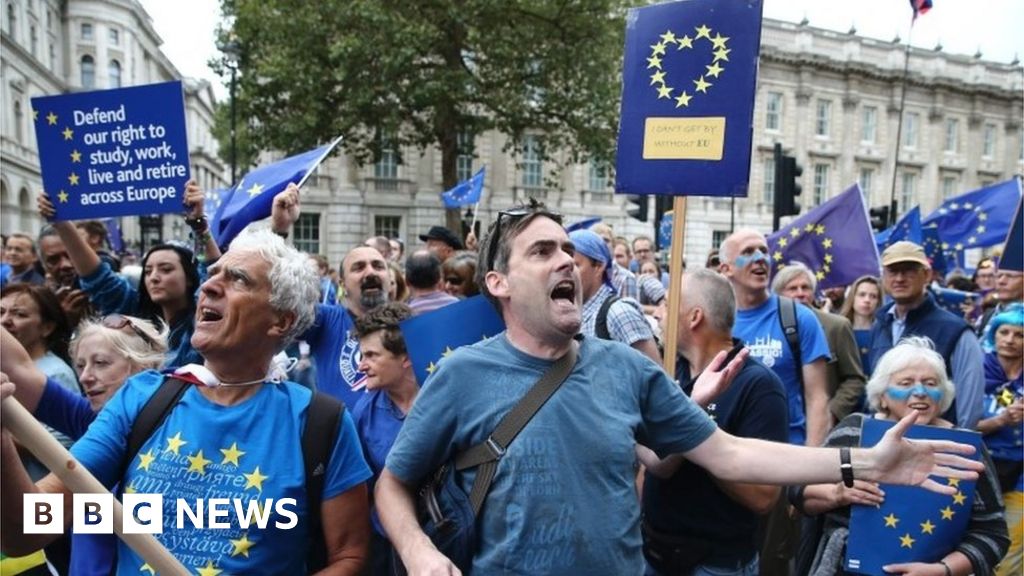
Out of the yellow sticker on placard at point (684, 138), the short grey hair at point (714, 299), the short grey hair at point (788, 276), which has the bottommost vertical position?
the short grey hair at point (788, 276)

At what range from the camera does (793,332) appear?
3941 mm

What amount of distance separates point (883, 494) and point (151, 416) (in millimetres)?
2402

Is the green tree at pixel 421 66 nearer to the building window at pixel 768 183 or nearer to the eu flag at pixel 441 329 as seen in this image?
the building window at pixel 768 183

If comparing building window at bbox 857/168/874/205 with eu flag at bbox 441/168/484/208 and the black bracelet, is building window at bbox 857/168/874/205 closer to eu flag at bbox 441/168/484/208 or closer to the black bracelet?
eu flag at bbox 441/168/484/208

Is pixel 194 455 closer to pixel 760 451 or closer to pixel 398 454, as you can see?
pixel 398 454

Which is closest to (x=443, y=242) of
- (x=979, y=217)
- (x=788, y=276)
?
(x=788, y=276)

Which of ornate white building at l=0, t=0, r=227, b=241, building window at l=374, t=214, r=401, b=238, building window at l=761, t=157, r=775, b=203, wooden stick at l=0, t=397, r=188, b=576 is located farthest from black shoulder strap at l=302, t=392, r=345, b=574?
building window at l=761, t=157, r=775, b=203

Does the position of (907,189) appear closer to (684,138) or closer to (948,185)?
(948,185)

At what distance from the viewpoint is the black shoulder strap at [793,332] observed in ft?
12.9

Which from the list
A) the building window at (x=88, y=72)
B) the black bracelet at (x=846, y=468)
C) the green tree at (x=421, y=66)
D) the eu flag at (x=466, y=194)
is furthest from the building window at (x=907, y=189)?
the building window at (x=88, y=72)

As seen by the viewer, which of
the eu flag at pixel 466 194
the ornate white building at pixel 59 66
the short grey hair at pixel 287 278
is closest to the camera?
the short grey hair at pixel 287 278

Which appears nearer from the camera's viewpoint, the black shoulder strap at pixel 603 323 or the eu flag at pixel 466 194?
the black shoulder strap at pixel 603 323

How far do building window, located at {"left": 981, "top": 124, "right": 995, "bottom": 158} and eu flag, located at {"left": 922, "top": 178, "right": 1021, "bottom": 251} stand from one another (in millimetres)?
42476

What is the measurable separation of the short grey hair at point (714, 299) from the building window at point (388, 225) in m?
30.0
